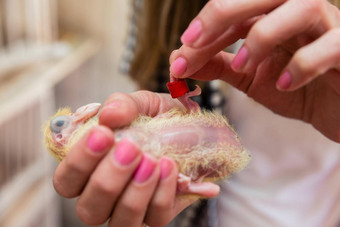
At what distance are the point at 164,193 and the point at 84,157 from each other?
0.08 metres

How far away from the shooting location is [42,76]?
1050 mm

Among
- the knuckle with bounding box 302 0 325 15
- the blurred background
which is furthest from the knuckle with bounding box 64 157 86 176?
the blurred background

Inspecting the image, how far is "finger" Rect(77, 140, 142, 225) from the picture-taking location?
31 cm

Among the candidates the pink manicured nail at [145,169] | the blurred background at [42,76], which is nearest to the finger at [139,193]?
the pink manicured nail at [145,169]

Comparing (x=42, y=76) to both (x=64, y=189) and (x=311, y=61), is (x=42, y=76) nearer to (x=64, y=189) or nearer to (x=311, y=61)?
(x=64, y=189)

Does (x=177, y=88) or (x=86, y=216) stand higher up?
(x=177, y=88)

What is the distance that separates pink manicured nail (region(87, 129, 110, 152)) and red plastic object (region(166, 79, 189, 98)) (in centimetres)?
10

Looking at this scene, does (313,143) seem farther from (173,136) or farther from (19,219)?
(19,219)

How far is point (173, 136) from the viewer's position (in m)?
0.37

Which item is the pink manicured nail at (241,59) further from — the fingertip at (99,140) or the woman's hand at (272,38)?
the fingertip at (99,140)

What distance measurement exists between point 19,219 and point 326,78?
1.04 metres

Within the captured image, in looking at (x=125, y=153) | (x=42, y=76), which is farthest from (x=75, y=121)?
(x=42, y=76)

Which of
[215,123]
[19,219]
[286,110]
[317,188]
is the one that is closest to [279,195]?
[317,188]

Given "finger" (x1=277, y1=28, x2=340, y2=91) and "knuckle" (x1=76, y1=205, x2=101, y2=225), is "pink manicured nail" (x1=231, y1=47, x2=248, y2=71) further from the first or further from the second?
"knuckle" (x1=76, y1=205, x2=101, y2=225)
